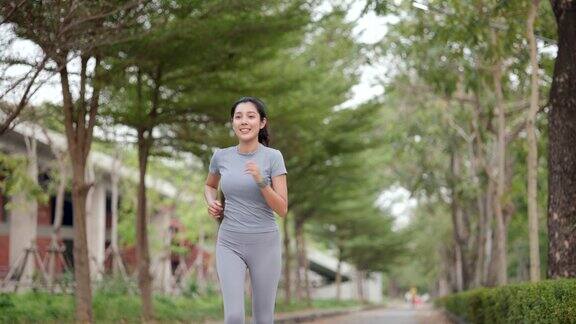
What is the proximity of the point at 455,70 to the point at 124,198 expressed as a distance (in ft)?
56.4

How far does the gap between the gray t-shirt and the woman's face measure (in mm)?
100

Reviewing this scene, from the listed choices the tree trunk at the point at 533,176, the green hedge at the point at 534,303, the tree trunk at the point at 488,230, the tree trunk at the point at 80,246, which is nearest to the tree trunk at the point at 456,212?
the tree trunk at the point at 488,230

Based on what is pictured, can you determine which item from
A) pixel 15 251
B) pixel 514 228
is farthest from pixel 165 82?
pixel 514 228

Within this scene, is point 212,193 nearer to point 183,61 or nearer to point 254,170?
point 254,170

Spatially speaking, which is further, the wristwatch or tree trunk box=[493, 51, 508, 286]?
tree trunk box=[493, 51, 508, 286]

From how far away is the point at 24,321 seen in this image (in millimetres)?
11906

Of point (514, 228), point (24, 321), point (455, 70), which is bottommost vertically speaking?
point (24, 321)

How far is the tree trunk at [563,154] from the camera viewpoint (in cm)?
899

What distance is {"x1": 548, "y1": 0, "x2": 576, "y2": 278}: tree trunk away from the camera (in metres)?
8.99

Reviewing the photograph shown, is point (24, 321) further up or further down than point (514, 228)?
further down

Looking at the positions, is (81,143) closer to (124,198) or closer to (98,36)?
(98,36)

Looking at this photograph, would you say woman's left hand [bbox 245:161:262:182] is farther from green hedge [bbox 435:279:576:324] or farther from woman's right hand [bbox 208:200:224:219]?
green hedge [bbox 435:279:576:324]

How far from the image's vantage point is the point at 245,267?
13.8 ft

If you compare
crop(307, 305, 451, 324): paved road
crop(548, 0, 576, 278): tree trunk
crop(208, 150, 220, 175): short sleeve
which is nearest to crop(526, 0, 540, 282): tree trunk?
crop(548, 0, 576, 278): tree trunk
